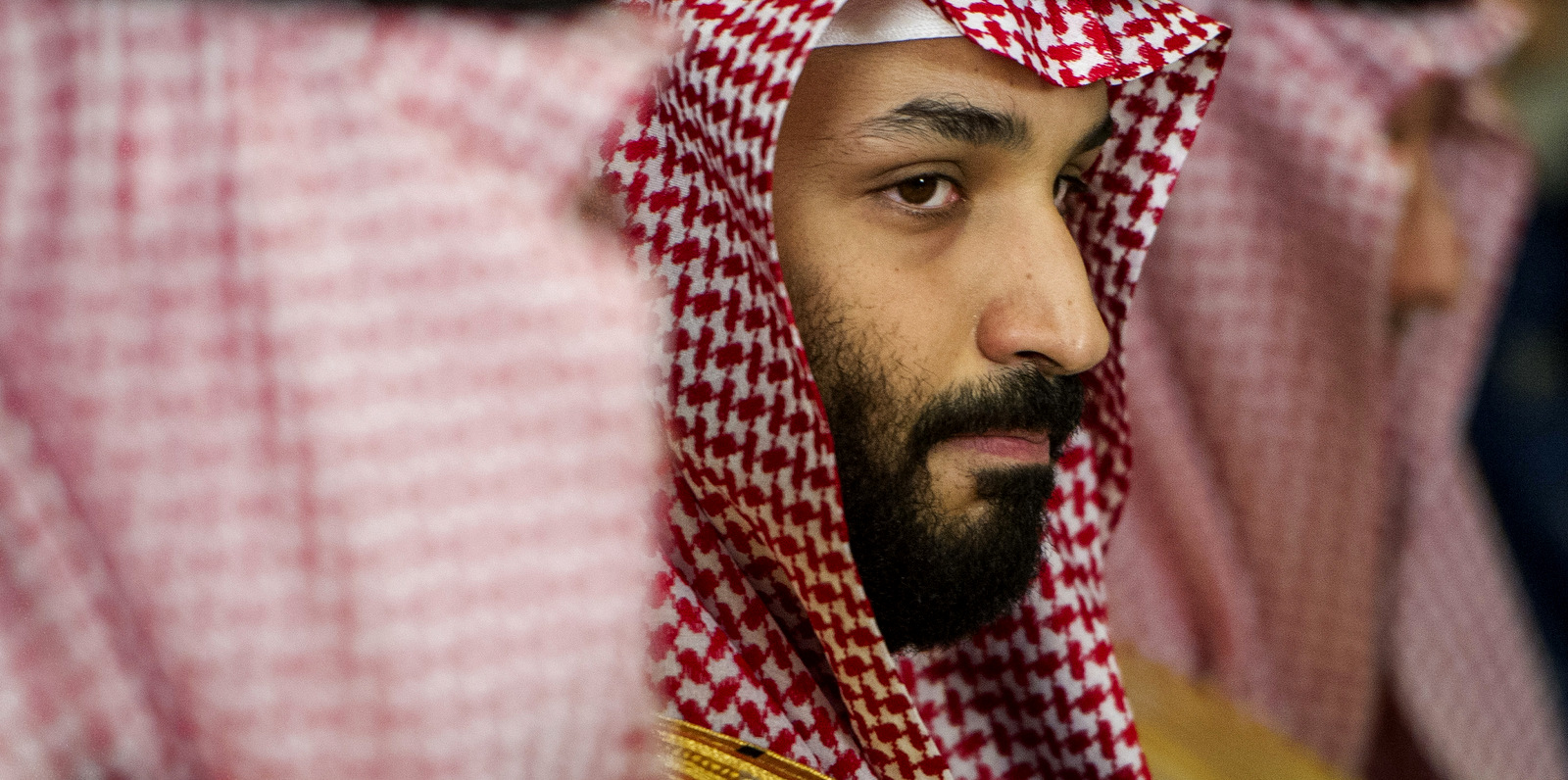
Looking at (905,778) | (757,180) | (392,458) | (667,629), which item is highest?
(757,180)

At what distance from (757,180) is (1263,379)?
124 cm

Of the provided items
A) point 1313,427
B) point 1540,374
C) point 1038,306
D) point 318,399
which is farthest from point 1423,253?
point 318,399

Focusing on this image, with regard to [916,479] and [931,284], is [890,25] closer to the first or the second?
[931,284]

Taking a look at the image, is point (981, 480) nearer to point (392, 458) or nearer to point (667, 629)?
point (667, 629)

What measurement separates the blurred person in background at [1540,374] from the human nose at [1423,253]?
727 mm

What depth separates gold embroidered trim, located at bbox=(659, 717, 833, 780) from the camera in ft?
2.62

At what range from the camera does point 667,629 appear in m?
0.80

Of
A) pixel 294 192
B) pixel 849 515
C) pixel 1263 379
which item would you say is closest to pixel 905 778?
pixel 849 515

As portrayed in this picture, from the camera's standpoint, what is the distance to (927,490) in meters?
0.85

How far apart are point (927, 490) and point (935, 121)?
237 millimetres

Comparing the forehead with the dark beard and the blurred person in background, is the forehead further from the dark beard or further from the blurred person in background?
the blurred person in background

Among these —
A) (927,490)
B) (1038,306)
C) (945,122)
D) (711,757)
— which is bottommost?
(711,757)

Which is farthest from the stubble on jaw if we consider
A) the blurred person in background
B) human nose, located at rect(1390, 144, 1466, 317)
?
the blurred person in background

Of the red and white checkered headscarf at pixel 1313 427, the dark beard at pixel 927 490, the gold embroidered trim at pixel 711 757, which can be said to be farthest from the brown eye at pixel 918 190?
the red and white checkered headscarf at pixel 1313 427
